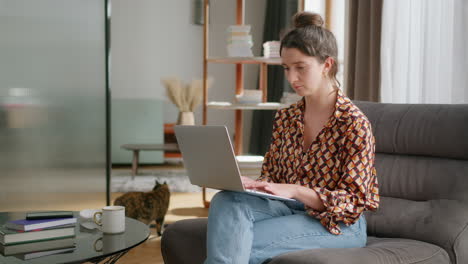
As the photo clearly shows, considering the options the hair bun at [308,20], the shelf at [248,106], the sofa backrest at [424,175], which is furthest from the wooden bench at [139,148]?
the hair bun at [308,20]

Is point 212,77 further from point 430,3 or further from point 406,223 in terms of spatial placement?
point 406,223

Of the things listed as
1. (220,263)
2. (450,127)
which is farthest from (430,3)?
(220,263)

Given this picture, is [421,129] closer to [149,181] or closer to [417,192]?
[417,192]

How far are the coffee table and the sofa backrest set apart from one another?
82 centimetres

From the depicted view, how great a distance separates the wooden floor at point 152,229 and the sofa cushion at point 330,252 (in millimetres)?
931

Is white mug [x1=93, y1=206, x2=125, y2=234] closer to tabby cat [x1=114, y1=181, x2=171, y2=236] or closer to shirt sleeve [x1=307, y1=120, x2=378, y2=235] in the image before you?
shirt sleeve [x1=307, y1=120, x2=378, y2=235]

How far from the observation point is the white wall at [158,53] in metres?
6.70

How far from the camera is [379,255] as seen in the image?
4.99 feet

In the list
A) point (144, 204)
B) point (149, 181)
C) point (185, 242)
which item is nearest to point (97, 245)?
point (185, 242)

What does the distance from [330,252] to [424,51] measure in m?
1.70

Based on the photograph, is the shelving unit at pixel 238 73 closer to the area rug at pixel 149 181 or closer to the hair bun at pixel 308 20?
the area rug at pixel 149 181

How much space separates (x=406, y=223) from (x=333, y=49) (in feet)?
2.06

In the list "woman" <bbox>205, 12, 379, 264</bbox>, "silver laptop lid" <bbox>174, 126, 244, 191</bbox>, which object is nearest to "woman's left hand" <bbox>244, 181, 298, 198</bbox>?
"woman" <bbox>205, 12, 379, 264</bbox>

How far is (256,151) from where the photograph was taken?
502cm
